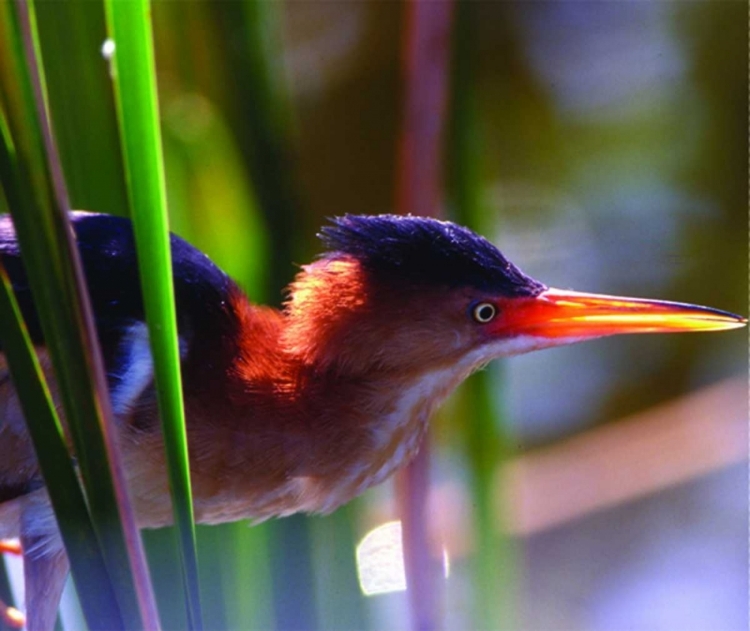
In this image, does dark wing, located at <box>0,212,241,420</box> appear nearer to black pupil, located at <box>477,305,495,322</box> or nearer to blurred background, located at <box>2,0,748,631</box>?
blurred background, located at <box>2,0,748,631</box>

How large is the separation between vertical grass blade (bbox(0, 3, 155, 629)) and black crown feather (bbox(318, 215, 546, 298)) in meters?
0.38

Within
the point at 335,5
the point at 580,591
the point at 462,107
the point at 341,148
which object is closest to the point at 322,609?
the point at 462,107

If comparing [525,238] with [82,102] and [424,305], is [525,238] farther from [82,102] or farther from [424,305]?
[82,102]

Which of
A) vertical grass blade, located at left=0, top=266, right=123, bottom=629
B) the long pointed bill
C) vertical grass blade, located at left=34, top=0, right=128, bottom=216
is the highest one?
vertical grass blade, located at left=34, top=0, right=128, bottom=216

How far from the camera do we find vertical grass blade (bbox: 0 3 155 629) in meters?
0.45

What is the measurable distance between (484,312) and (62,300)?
1.43ft

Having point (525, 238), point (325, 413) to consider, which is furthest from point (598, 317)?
point (525, 238)

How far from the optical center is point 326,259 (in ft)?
2.93

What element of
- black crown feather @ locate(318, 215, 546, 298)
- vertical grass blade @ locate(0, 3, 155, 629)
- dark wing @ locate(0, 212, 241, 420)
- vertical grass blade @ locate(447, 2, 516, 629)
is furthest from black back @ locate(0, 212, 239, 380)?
vertical grass blade @ locate(0, 3, 155, 629)

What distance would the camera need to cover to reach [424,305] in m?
0.85

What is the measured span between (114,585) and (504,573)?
1.21 feet

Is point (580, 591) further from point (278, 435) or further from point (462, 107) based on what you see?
point (462, 107)

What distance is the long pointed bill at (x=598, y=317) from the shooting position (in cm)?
77

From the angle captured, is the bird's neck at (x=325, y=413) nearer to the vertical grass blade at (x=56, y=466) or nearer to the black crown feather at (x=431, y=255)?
the black crown feather at (x=431, y=255)
